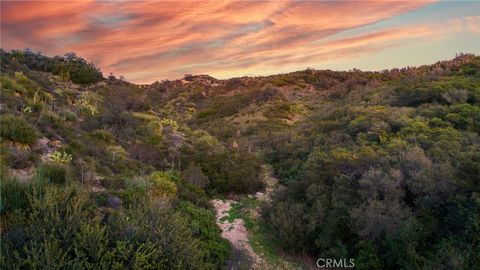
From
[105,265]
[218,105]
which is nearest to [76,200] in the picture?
[105,265]

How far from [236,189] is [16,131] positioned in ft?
23.5

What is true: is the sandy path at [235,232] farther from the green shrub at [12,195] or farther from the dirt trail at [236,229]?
the green shrub at [12,195]

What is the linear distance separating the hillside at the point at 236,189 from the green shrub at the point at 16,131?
0.03 metres

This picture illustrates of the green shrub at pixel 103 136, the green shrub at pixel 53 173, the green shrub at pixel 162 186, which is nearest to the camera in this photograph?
the green shrub at pixel 53 173

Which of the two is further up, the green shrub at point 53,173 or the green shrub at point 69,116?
the green shrub at point 69,116

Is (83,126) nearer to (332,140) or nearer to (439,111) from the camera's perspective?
(332,140)

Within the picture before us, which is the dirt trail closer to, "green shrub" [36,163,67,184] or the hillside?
the hillside

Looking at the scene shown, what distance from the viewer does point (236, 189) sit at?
1370 centimetres

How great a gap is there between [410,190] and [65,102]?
51.3 ft

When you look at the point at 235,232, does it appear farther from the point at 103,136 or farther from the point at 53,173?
the point at 103,136

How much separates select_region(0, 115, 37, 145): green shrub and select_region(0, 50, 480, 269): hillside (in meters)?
0.03

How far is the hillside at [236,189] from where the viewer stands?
5.56 metres

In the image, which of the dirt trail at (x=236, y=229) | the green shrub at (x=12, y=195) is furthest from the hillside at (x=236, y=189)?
the dirt trail at (x=236, y=229)

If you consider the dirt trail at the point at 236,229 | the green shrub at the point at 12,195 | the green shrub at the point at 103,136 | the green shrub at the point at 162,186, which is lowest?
the dirt trail at the point at 236,229
